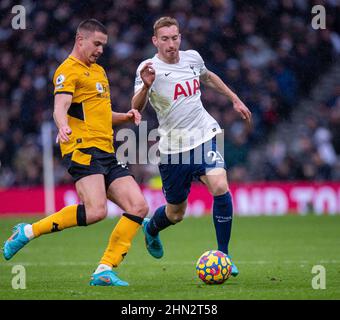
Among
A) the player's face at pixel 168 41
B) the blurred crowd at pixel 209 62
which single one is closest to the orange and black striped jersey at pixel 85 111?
the player's face at pixel 168 41

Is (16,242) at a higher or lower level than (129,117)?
lower

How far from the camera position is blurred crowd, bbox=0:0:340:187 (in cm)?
2053

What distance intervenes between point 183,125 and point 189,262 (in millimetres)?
2178

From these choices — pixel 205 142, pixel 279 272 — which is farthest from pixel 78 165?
pixel 279 272

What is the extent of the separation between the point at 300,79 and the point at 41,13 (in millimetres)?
6781

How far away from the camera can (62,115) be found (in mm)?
7703

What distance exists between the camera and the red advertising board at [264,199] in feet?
64.3

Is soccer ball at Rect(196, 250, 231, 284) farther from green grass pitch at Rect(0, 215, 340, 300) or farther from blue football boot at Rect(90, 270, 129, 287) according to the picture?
blue football boot at Rect(90, 270, 129, 287)

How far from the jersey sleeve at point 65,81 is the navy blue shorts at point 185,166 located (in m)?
1.70

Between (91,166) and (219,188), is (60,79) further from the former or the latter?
(219,188)

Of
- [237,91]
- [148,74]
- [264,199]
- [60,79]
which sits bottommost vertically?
[264,199]

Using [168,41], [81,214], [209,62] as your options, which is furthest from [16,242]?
[209,62]

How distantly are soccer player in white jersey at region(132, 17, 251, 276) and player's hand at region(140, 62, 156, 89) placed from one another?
200 mm

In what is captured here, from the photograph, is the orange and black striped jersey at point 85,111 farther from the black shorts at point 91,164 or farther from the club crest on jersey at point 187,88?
the club crest on jersey at point 187,88
